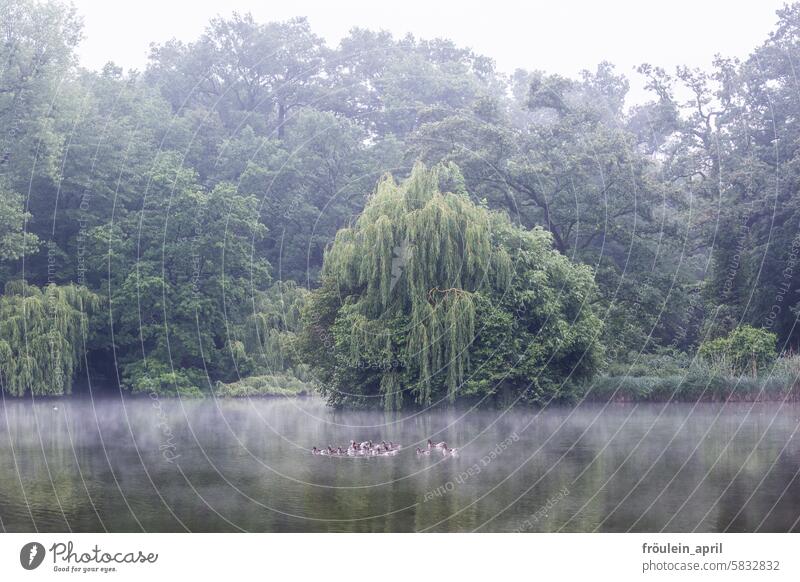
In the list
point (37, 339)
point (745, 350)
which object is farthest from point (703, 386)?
point (37, 339)

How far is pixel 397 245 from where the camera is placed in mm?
36156

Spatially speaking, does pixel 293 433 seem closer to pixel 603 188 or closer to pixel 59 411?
pixel 59 411

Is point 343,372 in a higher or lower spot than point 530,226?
lower

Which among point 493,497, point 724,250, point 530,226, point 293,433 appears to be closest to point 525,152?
point 530,226

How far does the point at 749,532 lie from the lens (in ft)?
57.5

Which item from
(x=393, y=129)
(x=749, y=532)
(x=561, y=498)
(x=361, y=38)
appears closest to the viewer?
(x=749, y=532)

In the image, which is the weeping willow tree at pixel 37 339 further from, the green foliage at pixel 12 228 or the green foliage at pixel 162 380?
the green foliage at pixel 162 380

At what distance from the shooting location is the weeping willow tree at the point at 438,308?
35.5 meters

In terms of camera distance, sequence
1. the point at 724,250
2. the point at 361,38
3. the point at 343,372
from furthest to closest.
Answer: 1. the point at 361,38
2. the point at 724,250
3. the point at 343,372

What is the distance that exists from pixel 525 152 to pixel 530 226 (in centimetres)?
358
